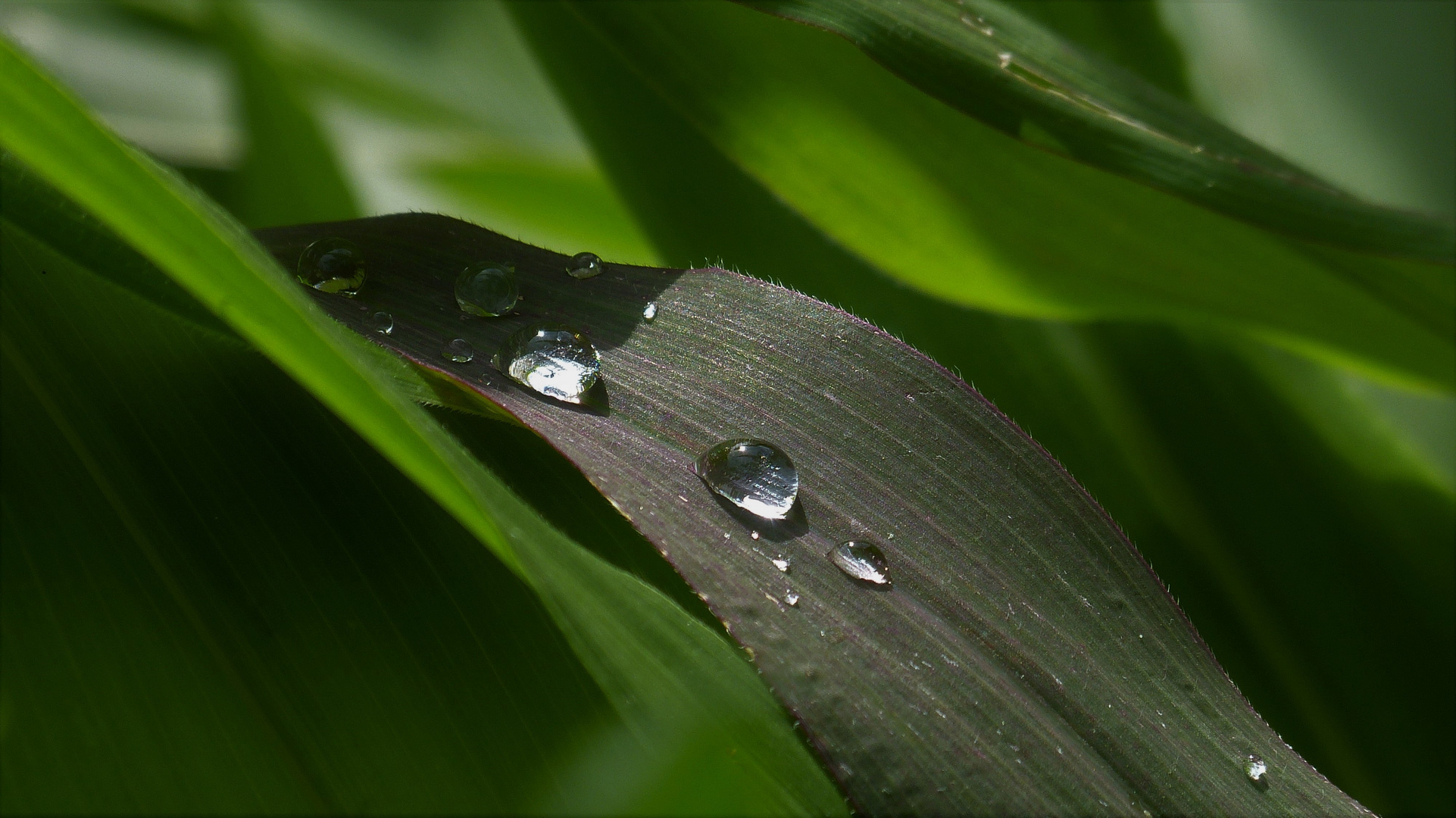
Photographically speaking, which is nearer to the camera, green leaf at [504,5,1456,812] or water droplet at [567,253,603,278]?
water droplet at [567,253,603,278]

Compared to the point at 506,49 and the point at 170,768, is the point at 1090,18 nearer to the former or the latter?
the point at 506,49

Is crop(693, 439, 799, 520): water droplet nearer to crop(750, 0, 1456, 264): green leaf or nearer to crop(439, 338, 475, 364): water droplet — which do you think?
crop(439, 338, 475, 364): water droplet

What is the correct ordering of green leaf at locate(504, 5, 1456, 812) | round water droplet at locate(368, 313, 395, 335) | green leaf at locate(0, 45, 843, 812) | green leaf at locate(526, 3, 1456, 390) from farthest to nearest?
green leaf at locate(504, 5, 1456, 812) < green leaf at locate(526, 3, 1456, 390) < round water droplet at locate(368, 313, 395, 335) < green leaf at locate(0, 45, 843, 812)

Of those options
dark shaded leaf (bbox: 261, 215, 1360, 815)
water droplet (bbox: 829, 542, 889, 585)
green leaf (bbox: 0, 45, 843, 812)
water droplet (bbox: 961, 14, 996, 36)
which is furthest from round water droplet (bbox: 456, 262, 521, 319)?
water droplet (bbox: 961, 14, 996, 36)

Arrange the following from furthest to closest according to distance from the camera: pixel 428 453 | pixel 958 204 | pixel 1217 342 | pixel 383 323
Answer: pixel 1217 342 → pixel 958 204 → pixel 383 323 → pixel 428 453

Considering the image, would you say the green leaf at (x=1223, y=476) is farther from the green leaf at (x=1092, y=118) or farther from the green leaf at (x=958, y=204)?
the green leaf at (x=1092, y=118)

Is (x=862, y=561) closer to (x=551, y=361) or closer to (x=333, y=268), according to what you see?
(x=551, y=361)

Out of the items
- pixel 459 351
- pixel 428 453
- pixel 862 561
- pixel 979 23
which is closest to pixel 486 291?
pixel 459 351
